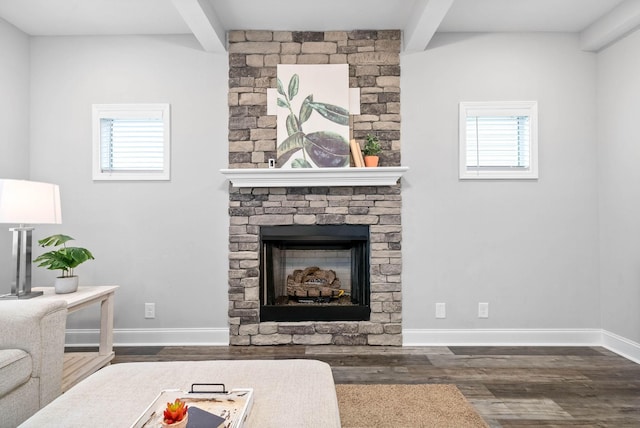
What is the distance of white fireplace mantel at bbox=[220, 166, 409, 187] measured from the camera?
329 cm

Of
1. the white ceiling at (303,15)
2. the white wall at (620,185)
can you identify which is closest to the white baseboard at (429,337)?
the white wall at (620,185)

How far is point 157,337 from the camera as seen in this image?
349cm

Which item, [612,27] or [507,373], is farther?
[612,27]

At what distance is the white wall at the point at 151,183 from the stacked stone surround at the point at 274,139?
0.15 metres

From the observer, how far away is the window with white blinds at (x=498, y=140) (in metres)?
3.49

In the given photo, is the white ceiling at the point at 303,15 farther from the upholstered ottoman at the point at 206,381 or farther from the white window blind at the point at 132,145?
the upholstered ottoman at the point at 206,381

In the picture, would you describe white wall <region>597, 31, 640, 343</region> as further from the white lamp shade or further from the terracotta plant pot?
the white lamp shade

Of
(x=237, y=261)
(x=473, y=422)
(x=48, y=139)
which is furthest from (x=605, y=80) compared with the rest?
(x=48, y=139)

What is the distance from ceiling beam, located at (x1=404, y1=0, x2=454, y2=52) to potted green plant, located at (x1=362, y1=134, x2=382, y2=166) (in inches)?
34.7

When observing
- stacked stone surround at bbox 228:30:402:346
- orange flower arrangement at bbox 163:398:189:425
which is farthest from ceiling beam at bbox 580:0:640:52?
orange flower arrangement at bbox 163:398:189:425

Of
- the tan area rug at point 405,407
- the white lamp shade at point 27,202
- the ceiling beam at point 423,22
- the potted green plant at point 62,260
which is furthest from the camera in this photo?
the ceiling beam at point 423,22

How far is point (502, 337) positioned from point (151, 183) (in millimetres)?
3422

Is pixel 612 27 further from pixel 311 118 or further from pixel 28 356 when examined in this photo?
pixel 28 356

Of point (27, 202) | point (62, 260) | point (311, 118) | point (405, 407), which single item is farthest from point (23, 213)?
point (405, 407)
